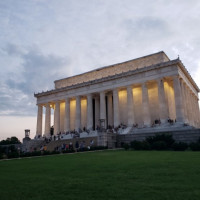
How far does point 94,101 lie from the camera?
62.4m

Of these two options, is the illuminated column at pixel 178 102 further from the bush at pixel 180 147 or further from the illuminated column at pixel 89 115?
the illuminated column at pixel 89 115

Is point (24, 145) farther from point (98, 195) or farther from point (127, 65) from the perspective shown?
point (98, 195)

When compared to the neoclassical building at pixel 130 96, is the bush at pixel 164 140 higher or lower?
lower

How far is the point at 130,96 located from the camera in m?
50.8

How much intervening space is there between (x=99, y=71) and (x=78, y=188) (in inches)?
2101

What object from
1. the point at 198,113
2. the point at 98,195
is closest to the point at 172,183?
the point at 98,195

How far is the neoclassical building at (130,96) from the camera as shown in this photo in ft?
153

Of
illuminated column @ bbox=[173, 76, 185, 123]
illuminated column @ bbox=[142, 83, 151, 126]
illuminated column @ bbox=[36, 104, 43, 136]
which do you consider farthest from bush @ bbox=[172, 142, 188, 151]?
illuminated column @ bbox=[36, 104, 43, 136]

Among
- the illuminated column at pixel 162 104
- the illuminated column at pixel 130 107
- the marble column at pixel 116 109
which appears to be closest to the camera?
the illuminated column at pixel 162 104

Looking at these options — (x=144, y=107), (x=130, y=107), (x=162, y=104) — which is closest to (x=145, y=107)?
(x=144, y=107)

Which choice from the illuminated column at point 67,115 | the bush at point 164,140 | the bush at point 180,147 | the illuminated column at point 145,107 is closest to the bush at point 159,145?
the bush at point 164,140

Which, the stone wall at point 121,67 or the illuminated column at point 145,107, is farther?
the stone wall at point 121,67

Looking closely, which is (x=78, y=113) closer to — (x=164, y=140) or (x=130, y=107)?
(x=130, y=107)

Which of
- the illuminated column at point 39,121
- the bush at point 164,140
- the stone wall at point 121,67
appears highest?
the stone wall at point 121,67
